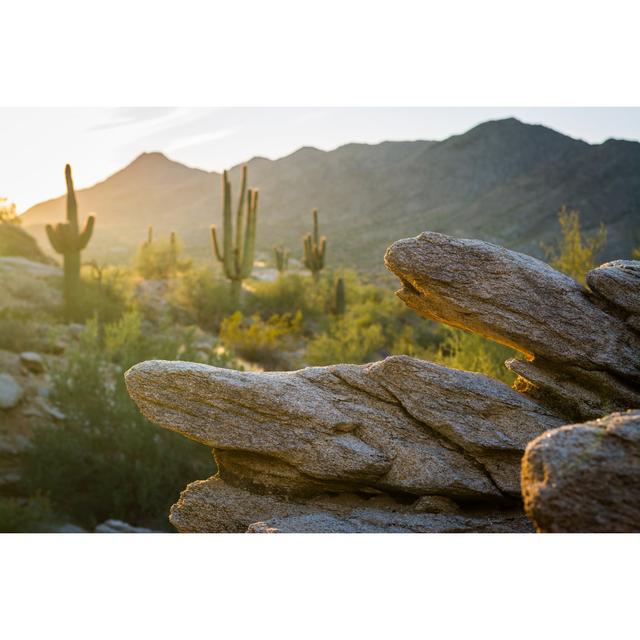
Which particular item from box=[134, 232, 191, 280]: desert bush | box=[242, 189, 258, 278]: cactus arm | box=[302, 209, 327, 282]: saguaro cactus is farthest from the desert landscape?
box=[134, 232, 191, 280]: desert bush

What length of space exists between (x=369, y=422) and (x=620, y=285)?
2.28m

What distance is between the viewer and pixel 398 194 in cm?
7769

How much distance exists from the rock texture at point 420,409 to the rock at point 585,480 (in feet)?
Answer: 5.33

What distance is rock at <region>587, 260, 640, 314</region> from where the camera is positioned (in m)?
5.21

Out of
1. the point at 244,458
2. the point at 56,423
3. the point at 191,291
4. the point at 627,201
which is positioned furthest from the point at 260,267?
the point at 244,458

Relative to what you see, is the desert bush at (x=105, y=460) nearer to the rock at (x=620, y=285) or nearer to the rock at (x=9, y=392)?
the rock at (x=9, y=392)

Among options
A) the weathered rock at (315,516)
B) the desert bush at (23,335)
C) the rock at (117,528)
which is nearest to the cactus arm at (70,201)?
the desert bush at (23,335)

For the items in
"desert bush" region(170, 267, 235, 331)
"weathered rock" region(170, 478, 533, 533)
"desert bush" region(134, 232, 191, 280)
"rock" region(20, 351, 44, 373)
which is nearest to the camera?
"weathered rock" region(170, 478, 533, 533)

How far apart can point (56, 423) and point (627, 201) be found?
48.2 meters

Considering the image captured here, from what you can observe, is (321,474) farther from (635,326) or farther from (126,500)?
(126,500)

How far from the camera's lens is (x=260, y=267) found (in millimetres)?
57531

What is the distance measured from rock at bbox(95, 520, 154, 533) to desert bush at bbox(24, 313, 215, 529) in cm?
40

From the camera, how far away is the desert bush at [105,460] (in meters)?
9.38

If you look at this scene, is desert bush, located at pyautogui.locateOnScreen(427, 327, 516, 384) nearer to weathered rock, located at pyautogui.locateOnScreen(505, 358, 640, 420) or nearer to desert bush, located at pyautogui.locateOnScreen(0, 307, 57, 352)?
weathered rock, located at pyautogui.locateOnScreen(505, 358, 640, 420)
